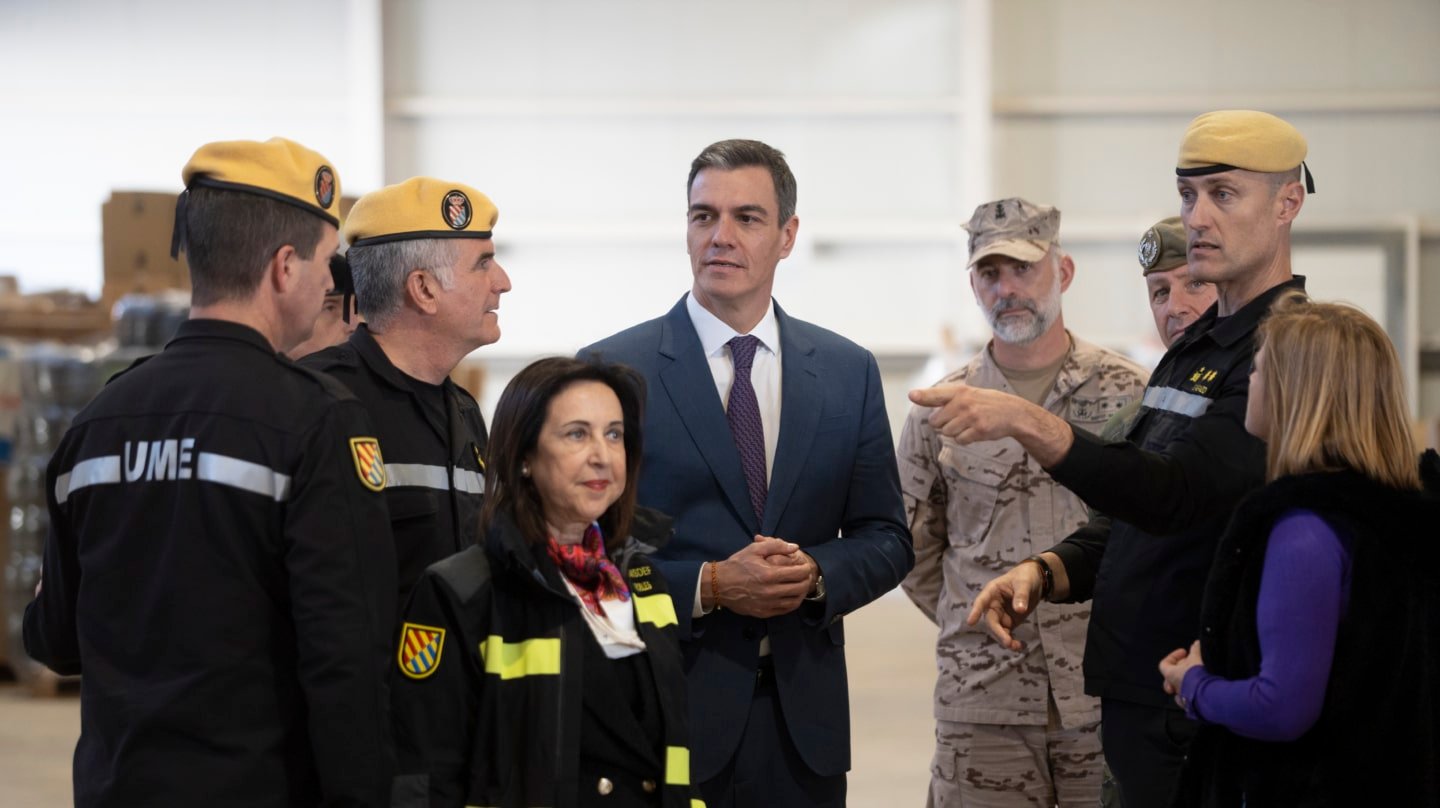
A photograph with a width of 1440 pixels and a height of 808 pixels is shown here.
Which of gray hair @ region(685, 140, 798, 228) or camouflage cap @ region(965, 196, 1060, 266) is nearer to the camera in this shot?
gray hair @ region(685, 140, 798, 228)

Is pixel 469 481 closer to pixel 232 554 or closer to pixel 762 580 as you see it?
pixel 762 580

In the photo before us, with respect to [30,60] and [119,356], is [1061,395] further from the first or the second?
[30,60]

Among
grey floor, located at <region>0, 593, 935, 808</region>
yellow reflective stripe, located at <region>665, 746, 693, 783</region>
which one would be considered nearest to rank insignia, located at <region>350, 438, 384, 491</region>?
yellow reflective stripe, located at <region>665, 746, 693, 783</region>

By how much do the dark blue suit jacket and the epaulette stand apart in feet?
1.71

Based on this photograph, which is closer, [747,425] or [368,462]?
[368,462]

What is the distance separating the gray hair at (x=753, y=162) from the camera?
281cm

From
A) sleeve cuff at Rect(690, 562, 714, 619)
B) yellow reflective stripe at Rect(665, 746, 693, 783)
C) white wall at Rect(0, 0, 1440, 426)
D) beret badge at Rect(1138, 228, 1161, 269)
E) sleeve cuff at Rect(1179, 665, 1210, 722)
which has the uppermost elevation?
white wall at Rect(0, 0, 1440, 426)

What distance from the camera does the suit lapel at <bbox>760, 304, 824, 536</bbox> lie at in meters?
2.67

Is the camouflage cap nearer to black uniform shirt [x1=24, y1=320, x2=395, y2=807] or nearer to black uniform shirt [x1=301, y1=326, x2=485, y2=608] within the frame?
black uniform shirt [x1=301, y1=326, x2=485, y2=608]

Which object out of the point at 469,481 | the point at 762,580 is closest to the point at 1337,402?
the point at 762,580

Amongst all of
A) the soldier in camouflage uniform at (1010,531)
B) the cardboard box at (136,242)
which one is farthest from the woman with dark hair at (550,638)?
the cardboard box at (136,242)

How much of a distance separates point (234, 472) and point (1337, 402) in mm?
1519

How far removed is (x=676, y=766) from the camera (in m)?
2.09

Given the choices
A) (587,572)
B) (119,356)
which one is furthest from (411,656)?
(119,356)
